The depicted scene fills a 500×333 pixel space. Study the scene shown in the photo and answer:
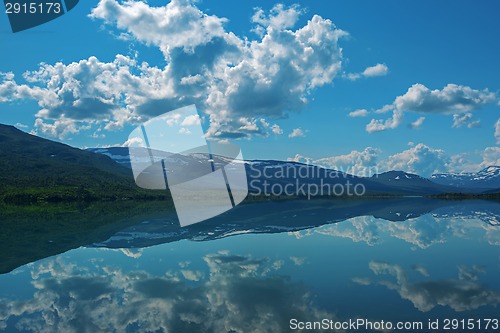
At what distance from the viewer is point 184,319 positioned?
620 inches

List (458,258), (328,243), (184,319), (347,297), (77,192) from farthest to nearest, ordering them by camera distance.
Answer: (77,192)
(328,243)
(458,258)
(347,297)
(184,319)

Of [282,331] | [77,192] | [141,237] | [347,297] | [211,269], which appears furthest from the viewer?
[77,192]

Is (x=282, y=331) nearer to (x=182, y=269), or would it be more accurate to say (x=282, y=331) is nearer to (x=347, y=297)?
(x=347, y=297)

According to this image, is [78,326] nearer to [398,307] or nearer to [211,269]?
[211,269]

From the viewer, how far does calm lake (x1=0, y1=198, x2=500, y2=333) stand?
15734 millimetres

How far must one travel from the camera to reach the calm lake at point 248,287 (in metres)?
15.7

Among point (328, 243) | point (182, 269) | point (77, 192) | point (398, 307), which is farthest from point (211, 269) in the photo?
point (77, 192)

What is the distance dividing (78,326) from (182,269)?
10772mm

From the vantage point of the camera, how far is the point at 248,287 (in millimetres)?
20859

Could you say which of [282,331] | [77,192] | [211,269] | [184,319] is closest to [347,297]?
[282,331]

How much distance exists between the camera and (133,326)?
15078mm

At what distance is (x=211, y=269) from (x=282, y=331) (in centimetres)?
1183

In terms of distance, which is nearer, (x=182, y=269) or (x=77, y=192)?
(x=182, y=269)

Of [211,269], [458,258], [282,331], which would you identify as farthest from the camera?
[458,258]
